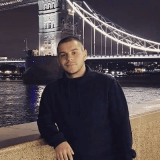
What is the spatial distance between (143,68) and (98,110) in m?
57.8

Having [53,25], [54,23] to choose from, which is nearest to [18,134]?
[54,23]

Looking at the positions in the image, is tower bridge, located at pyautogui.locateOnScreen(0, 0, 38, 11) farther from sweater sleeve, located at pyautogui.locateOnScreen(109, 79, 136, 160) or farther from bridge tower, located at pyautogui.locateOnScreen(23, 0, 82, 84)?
sweater sleeve, located at pyautogui.locateOnScreen(109, 79, 136, 160)

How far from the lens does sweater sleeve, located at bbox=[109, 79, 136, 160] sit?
3.96 feet

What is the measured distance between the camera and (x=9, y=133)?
1.52 meters

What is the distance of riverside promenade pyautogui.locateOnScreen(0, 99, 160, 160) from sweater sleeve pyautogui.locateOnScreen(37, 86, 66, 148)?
0.30 feet

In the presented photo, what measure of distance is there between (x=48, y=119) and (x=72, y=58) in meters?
0.25

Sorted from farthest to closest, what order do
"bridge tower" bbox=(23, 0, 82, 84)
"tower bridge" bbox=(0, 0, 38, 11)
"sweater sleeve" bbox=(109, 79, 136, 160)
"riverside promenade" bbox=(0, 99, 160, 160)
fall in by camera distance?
"tower bridge" bbox=(0, 0, 38, 11)
"bridge tower" bbox=(23, 0, 82, 84)
"riverside promenade" bbox=(0, 99, 160, 160)
"sweater sleeve" bbox=(109, 79, 136, 160)

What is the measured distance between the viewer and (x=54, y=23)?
113ft

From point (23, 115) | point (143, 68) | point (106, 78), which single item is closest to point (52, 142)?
point (106, 78)

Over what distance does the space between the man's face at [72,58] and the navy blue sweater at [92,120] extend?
0.03 meters

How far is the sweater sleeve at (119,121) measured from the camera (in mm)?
1207

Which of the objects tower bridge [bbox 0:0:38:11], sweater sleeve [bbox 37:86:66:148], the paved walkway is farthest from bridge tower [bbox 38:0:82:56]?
sweater sleeve [bbox 37:86:66:148]

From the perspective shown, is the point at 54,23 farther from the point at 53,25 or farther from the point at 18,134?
the point at 18,134

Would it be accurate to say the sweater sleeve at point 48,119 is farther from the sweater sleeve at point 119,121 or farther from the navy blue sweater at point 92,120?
the sweater sleeve at point 119,121
